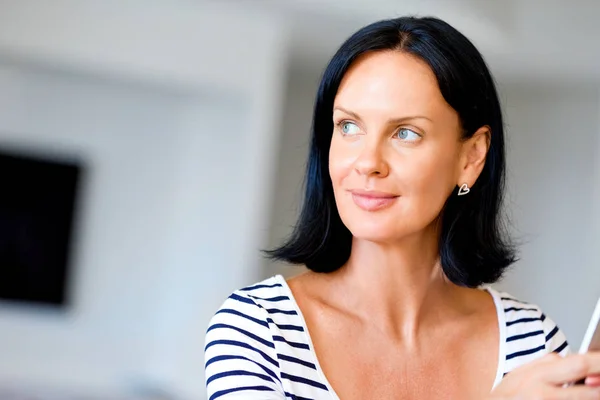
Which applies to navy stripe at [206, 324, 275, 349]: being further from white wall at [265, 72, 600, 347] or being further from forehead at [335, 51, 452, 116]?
white wall at [265, 72, 600, 347]

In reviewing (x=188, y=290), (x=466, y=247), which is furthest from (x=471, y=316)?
(x=188, y=290)

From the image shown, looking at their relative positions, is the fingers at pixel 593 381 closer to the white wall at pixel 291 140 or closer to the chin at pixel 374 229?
the chin at pixel 374 229

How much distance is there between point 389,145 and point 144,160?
13.2ft

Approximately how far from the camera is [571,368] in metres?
0.95

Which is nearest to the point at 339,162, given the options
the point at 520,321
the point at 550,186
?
the point at 520,321

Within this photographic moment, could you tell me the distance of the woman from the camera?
44.9 inches

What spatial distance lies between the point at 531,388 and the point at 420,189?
0.31 meters

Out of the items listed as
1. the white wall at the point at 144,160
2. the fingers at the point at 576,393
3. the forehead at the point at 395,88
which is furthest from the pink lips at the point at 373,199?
the white wall at the point at 144,160

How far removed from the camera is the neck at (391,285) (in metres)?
1.25

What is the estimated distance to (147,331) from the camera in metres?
5.09

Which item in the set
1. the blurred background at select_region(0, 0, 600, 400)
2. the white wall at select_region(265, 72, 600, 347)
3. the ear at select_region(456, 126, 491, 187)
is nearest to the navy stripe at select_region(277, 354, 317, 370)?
the ear at select_region(456, 126, 491, 187)

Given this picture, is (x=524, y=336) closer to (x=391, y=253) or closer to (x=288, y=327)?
(x=391, y=253)

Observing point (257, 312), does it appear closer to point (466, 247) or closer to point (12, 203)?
point (466, 247)

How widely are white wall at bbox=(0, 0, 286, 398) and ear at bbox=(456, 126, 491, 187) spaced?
337 centimetres
